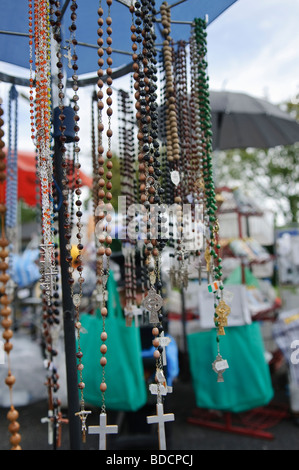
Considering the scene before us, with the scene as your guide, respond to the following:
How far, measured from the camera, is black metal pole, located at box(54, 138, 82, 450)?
→ 5.89 ft

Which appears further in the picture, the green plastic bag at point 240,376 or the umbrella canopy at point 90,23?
the green plastic bag at point 240,376

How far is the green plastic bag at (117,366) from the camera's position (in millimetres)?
2641

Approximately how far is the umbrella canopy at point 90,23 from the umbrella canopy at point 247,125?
172cm

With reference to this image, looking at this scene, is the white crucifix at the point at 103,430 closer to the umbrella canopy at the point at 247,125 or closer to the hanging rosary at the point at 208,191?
the hanging rosary at the point at 208,191

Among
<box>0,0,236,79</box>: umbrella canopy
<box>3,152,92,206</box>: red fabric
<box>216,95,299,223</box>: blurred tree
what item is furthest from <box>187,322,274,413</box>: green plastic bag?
<box>216,95,299,223</box>: blurred tree

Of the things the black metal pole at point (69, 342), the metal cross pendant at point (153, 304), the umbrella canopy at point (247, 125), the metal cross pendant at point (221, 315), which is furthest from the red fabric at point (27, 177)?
the metal cross pendant at point (153, 304)

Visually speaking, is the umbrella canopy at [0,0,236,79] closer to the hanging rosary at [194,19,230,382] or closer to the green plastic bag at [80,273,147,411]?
the hanging rosary at [194,19,230,382]

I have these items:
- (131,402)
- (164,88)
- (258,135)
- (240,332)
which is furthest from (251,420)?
(164,88)

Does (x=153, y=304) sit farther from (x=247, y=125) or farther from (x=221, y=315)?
(x=247, y=125)

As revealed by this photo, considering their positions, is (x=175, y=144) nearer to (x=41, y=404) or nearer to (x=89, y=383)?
(x=89, y=383)

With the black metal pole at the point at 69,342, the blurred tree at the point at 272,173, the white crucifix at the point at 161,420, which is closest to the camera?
the white crucifix at the point at 161,420

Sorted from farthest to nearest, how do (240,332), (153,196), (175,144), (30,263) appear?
(30,263)
(240,332)
(175,144)
(153,196)

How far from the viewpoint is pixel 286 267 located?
503cm

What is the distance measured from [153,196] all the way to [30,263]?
3611 millimetres
